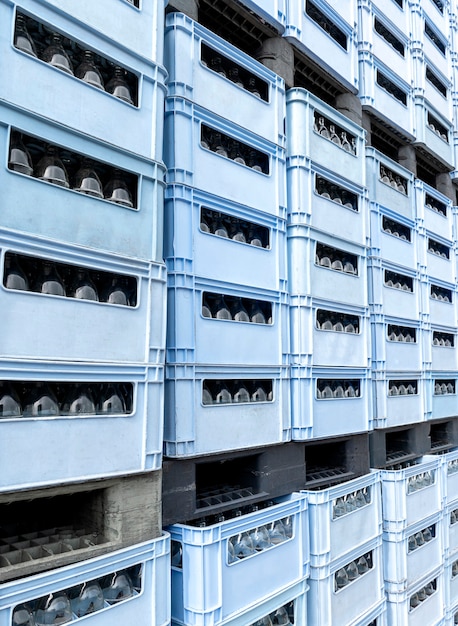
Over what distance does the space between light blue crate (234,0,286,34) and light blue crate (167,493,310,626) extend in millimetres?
5667

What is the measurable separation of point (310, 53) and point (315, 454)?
5.77 m

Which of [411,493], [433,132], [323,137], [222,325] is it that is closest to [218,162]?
[222,325]

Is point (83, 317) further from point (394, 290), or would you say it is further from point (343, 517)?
point (394, 290)

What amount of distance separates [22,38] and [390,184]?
690 cm

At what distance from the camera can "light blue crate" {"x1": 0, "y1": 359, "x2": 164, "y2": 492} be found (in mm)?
3754

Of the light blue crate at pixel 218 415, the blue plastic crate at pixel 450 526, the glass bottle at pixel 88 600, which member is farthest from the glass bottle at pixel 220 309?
the blue plastic crate at pixel 450 526

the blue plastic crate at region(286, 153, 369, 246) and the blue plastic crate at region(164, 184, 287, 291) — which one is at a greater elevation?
the blue plastic crate at region(286, 153, 369, 246)

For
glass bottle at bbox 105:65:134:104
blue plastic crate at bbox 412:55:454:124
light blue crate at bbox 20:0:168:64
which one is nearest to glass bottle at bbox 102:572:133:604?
glass bottle at bbox 105:65:134:104

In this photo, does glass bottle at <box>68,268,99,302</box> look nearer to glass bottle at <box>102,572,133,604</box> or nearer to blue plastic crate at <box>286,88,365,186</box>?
glass bottle at <box>102,572,133,604</box>

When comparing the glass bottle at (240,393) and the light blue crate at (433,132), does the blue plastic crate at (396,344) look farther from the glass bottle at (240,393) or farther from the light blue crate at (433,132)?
the glass bottle at (240,393)

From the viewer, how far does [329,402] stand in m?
7.09

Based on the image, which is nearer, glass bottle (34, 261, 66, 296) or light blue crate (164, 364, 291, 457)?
glass bottle (34, 261, 66, 296)

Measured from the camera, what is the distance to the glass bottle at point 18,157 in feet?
13.2

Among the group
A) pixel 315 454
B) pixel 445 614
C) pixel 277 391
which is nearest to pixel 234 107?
pixel 277 391
